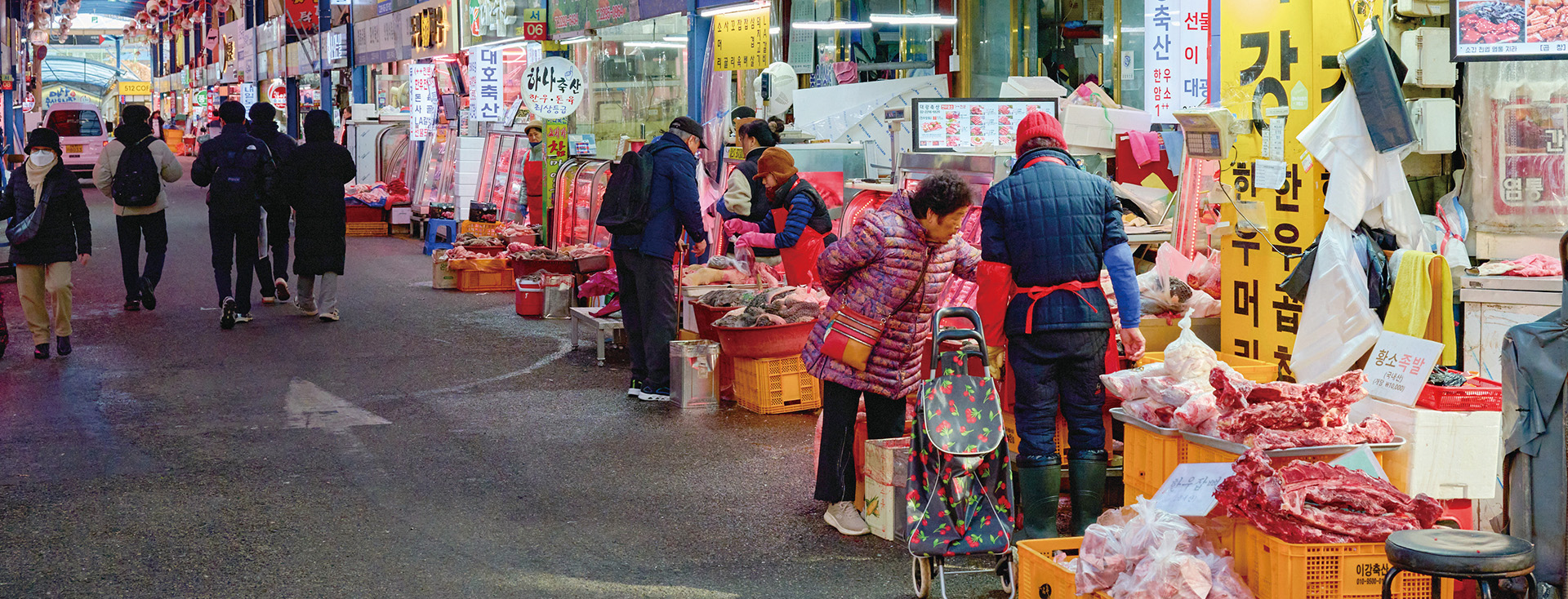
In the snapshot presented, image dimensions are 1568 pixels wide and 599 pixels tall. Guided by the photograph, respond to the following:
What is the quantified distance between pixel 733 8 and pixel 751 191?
143 inches

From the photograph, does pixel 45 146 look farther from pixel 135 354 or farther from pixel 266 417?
pixel 266 417

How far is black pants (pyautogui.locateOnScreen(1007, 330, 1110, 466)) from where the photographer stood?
5.56 meters

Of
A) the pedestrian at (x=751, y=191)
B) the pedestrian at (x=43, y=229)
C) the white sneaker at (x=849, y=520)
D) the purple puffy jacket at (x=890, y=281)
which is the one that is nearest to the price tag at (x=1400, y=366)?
the purple puffy jacket at (x=890, y=281)

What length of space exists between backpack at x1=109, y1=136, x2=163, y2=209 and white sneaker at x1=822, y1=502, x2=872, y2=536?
9.58 metres

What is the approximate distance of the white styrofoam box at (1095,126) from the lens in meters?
9.05

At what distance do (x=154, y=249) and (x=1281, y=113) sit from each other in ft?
36.8

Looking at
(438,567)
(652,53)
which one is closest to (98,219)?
(652,53)

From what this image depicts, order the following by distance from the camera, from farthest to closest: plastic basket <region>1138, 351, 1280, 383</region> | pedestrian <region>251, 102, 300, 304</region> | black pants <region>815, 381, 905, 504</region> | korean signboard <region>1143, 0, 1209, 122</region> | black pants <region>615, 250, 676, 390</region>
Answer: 1. pedestrian <region>251, 102, 300, 304</region>
2. korean signboard <region>1143, 0, 1209, 122</region>
3. black pants <region>615, 250, 676, 390</region>
4. plastic basket <region>1138, 351, 1280, 383</region>
5. black pants <region>815, 381, 905, 504</region>

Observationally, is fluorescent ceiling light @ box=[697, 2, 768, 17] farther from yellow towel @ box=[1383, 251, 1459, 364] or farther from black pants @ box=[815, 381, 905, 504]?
yellow towel @ box=[1383, 251, 1459, 364]

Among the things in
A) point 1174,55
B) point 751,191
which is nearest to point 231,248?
point 751,191

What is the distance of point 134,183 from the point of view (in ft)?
43.2

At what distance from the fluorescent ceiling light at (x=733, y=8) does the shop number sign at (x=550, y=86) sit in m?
2.14

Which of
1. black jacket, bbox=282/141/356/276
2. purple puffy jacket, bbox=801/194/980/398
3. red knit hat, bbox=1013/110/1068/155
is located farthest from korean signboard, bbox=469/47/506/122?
red knit hat, bbox=1013/110/1068/155

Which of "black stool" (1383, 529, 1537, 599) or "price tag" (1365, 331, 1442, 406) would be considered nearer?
"black stool" (1383, 529, 1537, 599)
